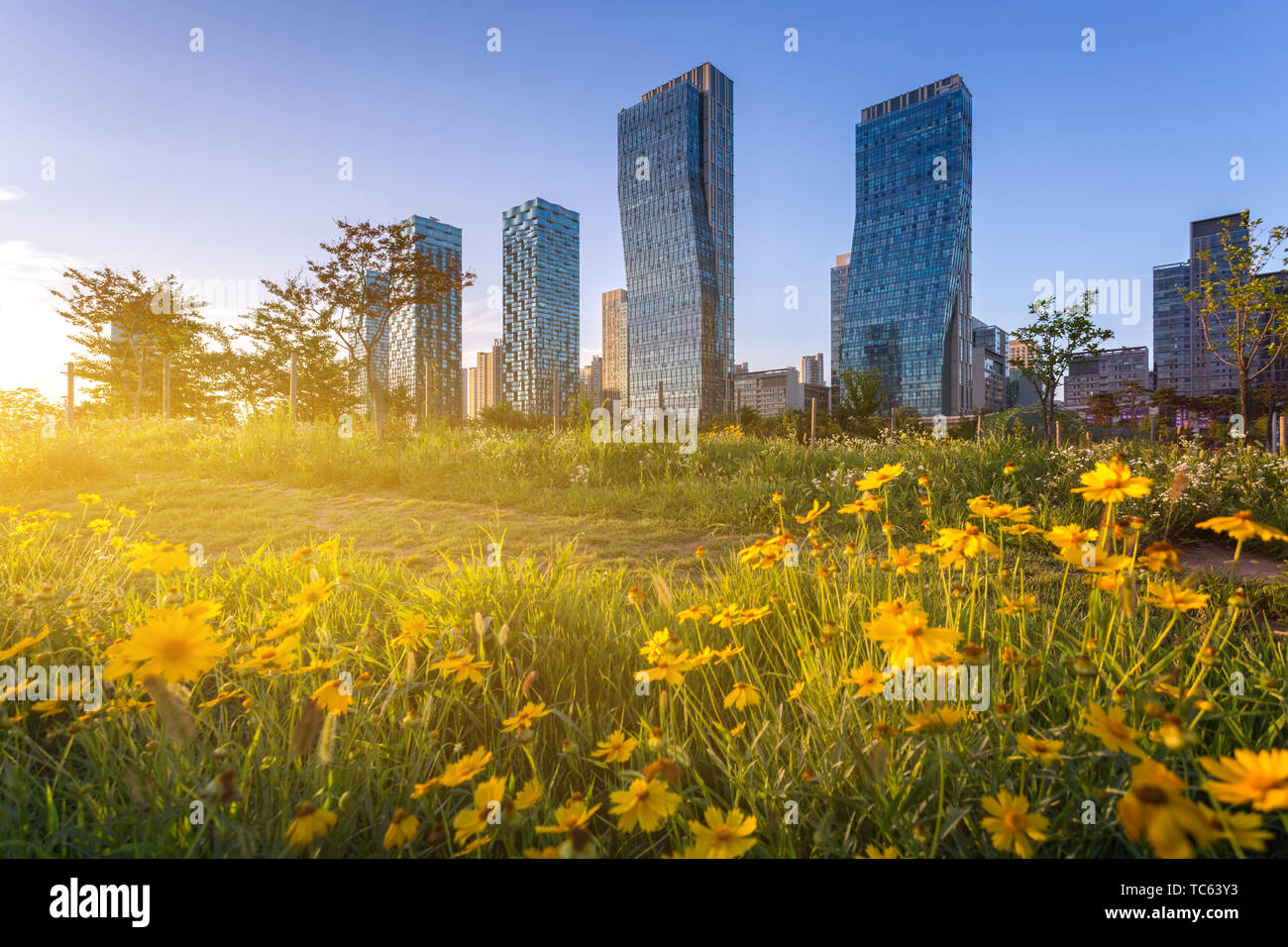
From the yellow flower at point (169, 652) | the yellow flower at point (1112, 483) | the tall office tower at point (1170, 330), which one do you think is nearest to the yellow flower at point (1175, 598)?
the yellow flower at point (1112, 483)

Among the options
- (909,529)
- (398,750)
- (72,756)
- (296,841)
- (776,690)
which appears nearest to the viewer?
(296,841)

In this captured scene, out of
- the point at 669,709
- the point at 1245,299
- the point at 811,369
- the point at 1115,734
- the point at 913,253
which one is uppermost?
the point at 913,253

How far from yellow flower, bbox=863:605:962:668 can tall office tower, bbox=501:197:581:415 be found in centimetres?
2957

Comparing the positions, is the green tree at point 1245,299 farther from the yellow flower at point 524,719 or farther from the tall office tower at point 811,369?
the tall office tower at point 811,369

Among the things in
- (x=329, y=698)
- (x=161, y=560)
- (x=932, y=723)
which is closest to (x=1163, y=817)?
(x=932, y=723)

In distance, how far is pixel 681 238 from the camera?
60.3 meters

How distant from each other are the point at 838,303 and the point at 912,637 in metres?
101

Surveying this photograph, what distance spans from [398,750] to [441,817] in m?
0.19

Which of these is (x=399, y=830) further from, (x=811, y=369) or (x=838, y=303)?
(x=811, y=369)

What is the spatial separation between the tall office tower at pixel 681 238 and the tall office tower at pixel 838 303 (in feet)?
51.2

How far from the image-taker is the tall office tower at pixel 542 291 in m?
30.9
